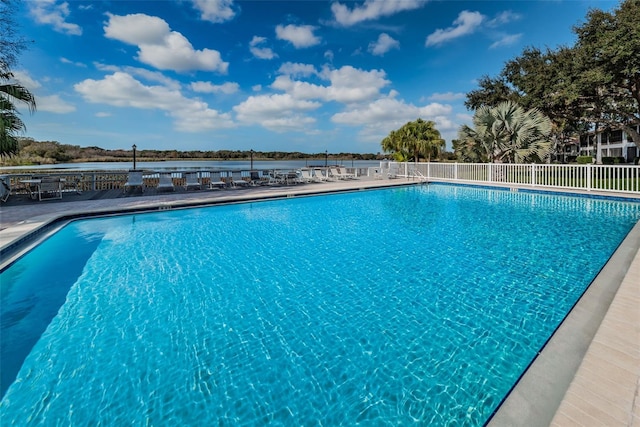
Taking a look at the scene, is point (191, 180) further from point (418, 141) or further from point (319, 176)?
point (418, 141)

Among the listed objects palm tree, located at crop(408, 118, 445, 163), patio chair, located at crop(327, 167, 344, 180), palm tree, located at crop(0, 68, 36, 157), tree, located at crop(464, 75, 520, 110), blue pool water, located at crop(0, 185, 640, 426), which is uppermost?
tree, located at crop(464, 75, 520, 110)

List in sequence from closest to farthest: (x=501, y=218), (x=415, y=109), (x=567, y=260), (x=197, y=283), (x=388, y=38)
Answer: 1. (x=197, y=283)
2. (x=567, y=260)
3. (x=501, y=218)
4. (x=388, y=38)
5. (x=415, y=109)

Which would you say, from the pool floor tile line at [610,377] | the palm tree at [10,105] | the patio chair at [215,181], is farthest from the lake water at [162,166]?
the pool floor tile line at [610,377]

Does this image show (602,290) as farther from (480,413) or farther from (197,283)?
(197,283)

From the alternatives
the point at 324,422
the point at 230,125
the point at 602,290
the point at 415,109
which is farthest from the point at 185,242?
the point at 415,109

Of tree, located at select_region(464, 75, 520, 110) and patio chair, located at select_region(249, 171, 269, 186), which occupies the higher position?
tree, located at select_region(464, 75, 520, 110)

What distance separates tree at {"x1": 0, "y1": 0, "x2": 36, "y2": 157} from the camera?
8.98 metres

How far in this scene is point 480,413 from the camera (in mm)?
2037

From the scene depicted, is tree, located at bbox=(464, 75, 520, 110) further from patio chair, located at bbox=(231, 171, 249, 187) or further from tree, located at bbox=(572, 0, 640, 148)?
patio chair, located at bbox=(231, 171, 249, 187)

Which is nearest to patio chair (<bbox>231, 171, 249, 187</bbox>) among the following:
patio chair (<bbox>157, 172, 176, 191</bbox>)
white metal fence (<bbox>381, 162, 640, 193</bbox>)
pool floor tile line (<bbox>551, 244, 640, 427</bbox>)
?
patio chair (<bbox>157, 172, 176, 191</bbox>)

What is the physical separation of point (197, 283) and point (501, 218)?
778 cm

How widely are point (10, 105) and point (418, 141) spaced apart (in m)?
20.8

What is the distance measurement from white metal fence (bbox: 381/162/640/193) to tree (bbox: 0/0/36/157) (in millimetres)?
16948

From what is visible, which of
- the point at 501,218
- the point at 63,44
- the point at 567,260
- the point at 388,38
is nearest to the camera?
the point at 567,260
